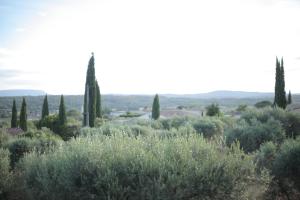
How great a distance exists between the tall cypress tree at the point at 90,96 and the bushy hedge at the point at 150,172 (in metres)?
23.2

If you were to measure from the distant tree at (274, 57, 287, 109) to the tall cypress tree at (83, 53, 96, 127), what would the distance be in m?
17.6

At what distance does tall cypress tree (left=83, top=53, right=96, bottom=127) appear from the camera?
29203mm

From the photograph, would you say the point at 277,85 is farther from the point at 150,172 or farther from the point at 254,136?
the point at 150,172

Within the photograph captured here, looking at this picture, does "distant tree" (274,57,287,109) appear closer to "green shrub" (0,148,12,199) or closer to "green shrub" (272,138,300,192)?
"green shrub" (272,138,300,192)

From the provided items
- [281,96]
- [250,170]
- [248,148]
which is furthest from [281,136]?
[281,96]

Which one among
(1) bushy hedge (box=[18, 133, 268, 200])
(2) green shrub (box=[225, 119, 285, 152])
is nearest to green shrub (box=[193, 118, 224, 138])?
(2) green shrub (box=[225, 119, 285, 152])

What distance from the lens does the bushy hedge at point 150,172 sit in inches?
198

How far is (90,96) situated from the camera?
3003cm

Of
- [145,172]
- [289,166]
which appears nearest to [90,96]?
[289,166]

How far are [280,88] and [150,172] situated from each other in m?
32.0

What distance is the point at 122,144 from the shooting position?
5859mm

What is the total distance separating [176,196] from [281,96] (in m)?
31.6

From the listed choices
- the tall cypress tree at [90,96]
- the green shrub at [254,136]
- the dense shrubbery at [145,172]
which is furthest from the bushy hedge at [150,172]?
the tall cypress tree at [90,96]

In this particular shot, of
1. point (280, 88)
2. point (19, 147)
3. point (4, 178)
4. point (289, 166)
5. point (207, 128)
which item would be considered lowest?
point (207, 128)
